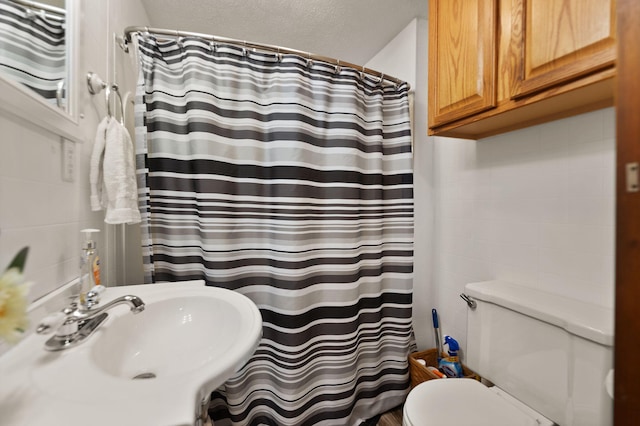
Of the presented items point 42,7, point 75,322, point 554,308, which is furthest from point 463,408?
point 42,7

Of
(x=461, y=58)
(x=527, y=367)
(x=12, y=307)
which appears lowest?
(x=527, y=367)

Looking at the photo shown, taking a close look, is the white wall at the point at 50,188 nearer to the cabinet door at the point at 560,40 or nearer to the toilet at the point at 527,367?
the toilet at the point at 527,367

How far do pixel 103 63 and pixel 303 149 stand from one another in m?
0.83

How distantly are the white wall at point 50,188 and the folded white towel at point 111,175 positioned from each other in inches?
1.3

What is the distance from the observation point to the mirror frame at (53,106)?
496 millimetres

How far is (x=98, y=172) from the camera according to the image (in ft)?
2.72

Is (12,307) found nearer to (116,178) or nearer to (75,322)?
(75,322)

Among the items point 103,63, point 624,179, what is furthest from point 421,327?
point 103,63

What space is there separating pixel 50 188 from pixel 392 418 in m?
1.78

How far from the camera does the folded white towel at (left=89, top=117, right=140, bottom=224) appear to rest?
0.82 meters

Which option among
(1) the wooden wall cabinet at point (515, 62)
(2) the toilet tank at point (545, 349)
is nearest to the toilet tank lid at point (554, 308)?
(2) the toilet tank at point (545, 349)

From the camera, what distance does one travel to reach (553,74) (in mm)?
745

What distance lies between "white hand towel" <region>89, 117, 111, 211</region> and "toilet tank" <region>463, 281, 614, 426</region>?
147 centimetres

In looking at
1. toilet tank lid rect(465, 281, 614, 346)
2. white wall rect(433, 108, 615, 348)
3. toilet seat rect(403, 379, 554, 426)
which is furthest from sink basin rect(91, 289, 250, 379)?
white wall rect(433, 108, 615, 348)
